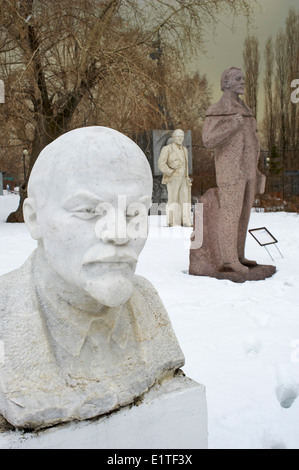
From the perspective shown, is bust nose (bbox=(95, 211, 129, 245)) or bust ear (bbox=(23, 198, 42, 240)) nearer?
bust nose (bbox=(95, 211, 129, 245))

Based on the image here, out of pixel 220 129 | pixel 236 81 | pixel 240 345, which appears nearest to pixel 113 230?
pixel 240 345

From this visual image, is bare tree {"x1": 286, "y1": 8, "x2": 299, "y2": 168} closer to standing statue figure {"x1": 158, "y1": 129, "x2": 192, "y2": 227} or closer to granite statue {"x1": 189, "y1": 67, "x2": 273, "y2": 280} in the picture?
standing statue figure {"x1": 158, "y1": 129, "x2": 192, "y2": 227}

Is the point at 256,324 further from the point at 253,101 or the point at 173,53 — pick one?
the point at 253,101

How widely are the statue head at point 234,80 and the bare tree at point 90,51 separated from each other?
12.0 feet

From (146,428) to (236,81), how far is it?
4.22 m

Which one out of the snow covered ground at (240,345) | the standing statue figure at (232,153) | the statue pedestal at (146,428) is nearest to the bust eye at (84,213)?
the statue pedestal at (146,428)

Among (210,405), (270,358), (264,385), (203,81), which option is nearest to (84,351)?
(210,405)

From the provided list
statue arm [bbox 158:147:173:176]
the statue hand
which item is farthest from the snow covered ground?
statue arm [bbox 158:147:173:176]

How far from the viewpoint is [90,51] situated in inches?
323

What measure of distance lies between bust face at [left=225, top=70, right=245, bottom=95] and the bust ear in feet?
12.9

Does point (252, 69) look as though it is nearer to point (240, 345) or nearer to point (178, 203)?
point (178, 203)

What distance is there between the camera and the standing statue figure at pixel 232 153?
191 inches

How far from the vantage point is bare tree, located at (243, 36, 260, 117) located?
18188 millimetres
